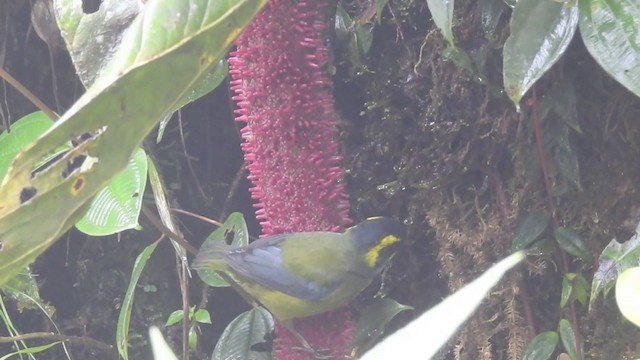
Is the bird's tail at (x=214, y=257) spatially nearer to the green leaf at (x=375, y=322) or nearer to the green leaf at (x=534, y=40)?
the green leaf at (x=375, y=322)

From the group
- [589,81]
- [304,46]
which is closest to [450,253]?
[589,81]

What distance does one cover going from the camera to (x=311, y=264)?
1.32 metres

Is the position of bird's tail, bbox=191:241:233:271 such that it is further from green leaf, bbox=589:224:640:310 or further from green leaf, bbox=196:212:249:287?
green leaf, bbox=589:224:640:310

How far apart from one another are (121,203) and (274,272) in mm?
361

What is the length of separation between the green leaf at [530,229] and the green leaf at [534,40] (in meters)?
0.38

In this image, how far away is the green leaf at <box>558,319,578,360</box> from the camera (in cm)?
107

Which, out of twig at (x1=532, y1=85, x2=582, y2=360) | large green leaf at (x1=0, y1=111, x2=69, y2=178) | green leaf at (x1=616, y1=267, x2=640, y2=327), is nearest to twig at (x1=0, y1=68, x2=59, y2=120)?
large green leaf at (x1=0, y1=111, x2=69, y2=178)

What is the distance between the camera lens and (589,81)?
110 cm

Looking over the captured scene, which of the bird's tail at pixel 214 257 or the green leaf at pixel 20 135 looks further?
the bird's tail at pixel 214 257

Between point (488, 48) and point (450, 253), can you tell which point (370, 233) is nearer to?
point (450, 253)

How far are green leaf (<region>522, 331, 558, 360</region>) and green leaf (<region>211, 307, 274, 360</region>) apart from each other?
42 cm

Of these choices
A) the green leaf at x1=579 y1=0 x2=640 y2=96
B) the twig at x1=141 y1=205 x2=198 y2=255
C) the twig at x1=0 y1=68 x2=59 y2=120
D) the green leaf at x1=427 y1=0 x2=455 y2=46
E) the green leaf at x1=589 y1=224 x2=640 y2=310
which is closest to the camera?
the green leaf at x1=427 y1=0 x2=455 y2=46

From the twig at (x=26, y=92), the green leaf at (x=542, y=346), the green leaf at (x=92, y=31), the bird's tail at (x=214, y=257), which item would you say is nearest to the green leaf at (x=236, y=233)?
the bird's tail at (x=214, y=257)

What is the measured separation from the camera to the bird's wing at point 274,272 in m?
1.24
